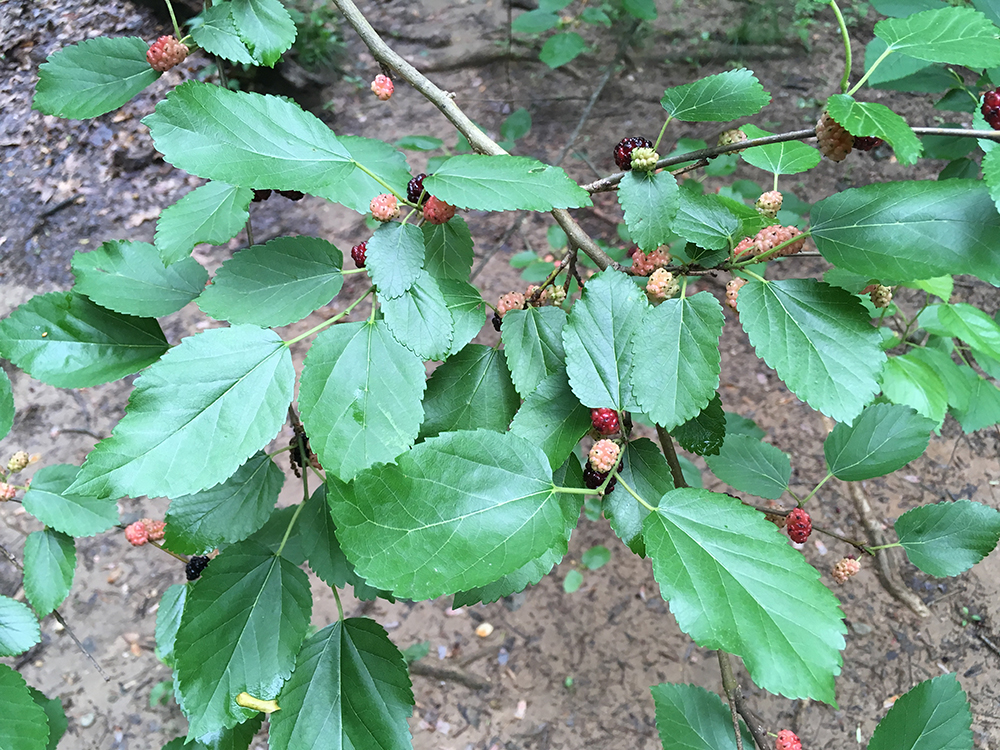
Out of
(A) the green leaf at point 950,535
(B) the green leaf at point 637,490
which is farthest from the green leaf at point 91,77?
(A) the green leaf at point 950,535

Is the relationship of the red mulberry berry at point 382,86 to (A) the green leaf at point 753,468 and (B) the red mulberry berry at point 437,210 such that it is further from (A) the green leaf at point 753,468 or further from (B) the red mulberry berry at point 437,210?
(A) the green leaf at point 753,468

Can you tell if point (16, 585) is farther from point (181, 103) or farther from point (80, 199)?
point (181, 103)

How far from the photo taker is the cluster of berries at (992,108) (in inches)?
20.5

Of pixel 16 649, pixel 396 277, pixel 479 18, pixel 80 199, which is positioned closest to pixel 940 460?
pixel 396 277

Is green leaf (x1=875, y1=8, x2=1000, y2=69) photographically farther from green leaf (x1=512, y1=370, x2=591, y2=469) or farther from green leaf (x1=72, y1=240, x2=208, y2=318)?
green leaf (x1=72, y1=240, x2=208, y2=318)

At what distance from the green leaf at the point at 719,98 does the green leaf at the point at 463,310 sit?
28cm

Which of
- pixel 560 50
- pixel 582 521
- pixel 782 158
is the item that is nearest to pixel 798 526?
pixel 782 158

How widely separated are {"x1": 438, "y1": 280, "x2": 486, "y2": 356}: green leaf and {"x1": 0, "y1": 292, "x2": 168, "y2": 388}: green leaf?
450mm

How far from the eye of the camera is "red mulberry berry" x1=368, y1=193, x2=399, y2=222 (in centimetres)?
60

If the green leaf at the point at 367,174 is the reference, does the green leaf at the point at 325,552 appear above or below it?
below

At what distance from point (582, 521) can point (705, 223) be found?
1.56 metres

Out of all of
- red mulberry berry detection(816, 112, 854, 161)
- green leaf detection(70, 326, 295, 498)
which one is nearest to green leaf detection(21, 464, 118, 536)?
green leaf detection(70, 326, 295, 498)

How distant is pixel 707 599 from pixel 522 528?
160 mm

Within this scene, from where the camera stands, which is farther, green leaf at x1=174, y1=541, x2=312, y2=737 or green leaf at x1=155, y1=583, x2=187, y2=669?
green leaf at x1=155, y1=583, x2=187, y2=669
